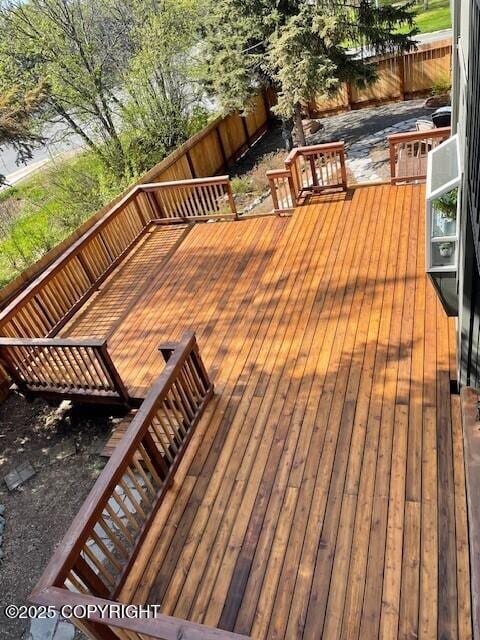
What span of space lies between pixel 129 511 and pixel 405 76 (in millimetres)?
13415

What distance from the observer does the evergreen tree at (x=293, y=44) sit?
8.71m

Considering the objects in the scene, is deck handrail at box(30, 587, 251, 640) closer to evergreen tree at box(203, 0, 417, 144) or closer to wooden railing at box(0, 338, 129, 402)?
wooden railing at box(0, 338, 129, 402)

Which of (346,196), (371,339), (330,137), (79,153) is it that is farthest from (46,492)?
(330,137)

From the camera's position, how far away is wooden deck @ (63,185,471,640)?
99.3 inches

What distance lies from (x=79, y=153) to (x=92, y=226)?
453 cm

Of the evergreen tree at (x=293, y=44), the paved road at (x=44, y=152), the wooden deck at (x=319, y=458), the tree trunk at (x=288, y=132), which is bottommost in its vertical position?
the wooden deck at (x=319, y=458)

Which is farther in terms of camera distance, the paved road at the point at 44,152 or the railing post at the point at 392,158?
the paved road at the point at 44,152

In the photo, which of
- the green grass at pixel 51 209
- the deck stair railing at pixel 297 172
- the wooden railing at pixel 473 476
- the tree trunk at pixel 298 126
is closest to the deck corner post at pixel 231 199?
the deck stair railing at pixel 297 172

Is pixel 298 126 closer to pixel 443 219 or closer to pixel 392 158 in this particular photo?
pixel 392 158

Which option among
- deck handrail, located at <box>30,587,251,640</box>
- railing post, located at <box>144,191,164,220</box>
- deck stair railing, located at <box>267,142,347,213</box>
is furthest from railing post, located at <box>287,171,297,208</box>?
deck handrail, located at <box>30,587,251,640</box>

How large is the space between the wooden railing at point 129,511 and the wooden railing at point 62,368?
89cm

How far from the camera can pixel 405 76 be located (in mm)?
12406

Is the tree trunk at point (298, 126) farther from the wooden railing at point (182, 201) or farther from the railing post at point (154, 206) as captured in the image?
the railing post at point (154, 206)

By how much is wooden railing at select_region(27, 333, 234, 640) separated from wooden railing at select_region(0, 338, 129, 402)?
89 cm
